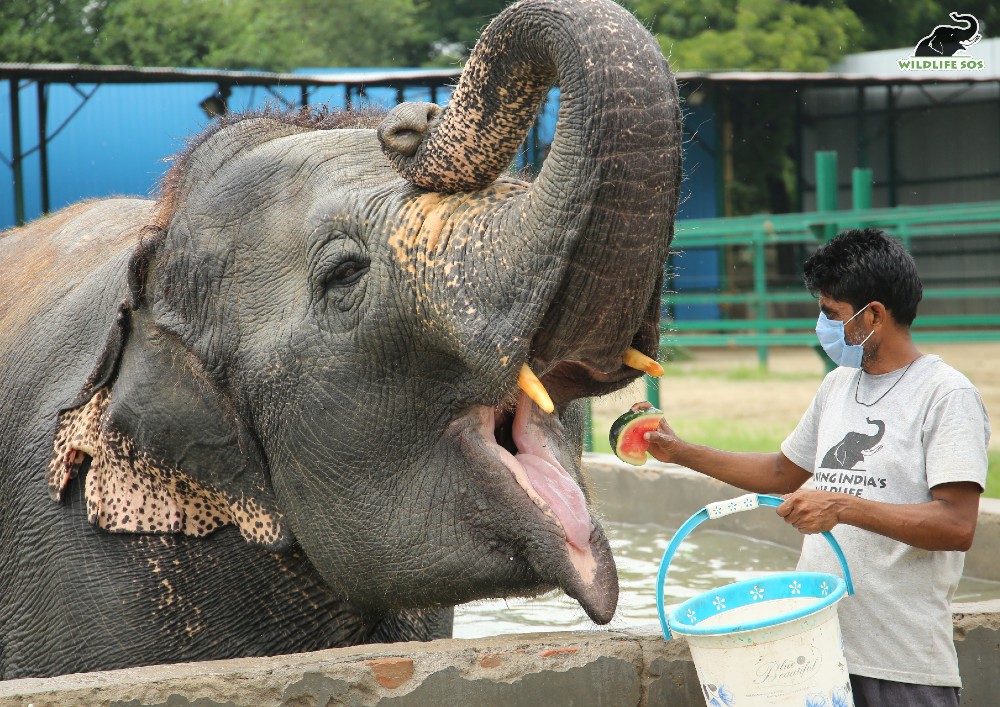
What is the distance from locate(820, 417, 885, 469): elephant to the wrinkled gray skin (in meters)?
0.57

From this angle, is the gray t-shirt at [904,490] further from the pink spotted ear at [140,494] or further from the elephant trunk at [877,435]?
the pink spotted ear at [140,494]

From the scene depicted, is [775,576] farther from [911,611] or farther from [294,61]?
[294,61]

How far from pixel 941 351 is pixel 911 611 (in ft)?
51.3

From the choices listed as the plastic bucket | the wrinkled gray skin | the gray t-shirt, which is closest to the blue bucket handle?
the plastic bucket

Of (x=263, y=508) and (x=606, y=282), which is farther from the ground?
(x=606, y=282)

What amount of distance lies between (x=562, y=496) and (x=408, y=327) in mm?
413

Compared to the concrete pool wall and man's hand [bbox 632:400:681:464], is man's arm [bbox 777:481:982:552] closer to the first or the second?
the concrete pool wall

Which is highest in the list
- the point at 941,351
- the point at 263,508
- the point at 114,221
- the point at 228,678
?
the point at 114,221

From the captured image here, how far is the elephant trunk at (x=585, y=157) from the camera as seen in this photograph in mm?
2074

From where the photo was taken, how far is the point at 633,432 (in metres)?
3.22

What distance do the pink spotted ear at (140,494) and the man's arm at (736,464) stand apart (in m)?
1.07

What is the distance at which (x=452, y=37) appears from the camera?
1050 inches

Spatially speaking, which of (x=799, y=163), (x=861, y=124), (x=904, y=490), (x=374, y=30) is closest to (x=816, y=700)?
Result: (x=904, y=490)

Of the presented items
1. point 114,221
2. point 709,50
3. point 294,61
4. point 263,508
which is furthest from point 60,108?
point 263,508
